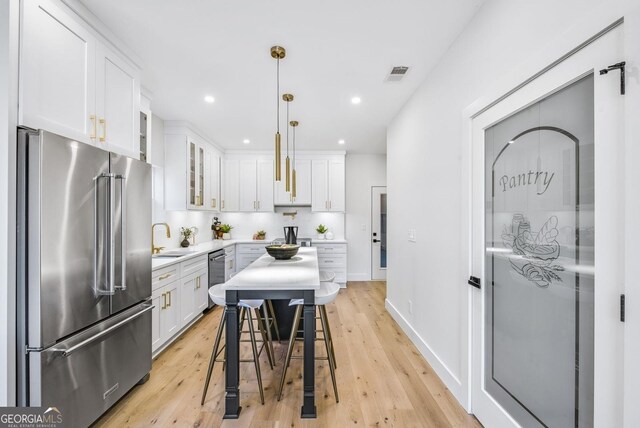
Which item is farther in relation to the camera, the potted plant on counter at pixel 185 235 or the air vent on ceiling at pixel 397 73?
the potted plant on counter at pixel 185 235

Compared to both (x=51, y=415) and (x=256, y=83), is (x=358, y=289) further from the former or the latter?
(x=51, y=415)

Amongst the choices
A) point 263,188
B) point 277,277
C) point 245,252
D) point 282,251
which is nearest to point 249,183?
point 263,188

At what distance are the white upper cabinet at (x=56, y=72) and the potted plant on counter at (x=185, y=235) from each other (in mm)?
2519

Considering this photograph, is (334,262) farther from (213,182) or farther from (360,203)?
(213,182)

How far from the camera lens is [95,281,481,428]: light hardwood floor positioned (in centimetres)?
191

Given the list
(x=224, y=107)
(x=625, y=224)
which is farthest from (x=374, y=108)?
(x=625, y=224)

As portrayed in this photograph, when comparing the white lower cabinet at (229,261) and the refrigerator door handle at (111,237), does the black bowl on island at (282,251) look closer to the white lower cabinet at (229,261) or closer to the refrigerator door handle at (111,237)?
the refrigerator door handle at (111,237)

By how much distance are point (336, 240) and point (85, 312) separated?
4.35 meters

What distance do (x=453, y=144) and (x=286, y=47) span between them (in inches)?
62.3

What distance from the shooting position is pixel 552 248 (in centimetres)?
134

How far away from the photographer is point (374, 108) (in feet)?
11.7

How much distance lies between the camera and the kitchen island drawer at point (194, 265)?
10.8 ft

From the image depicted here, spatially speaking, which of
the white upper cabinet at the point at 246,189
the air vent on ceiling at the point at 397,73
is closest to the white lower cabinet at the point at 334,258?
the white upper cabinet at the point at 246,189

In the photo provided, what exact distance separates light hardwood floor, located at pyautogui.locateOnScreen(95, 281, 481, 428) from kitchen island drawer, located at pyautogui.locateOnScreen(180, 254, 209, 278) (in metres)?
0.76
